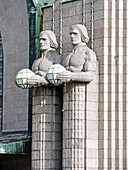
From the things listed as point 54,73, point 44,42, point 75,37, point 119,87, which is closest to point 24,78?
point 54,73

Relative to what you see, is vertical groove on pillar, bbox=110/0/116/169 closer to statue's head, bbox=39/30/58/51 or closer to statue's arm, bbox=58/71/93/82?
statue's arm, bbox=58/71/93/82

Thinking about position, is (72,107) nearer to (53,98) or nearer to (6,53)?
(53,98)

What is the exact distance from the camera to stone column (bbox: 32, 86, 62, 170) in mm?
27984

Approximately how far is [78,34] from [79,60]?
100 cm

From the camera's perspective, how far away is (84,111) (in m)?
27.4

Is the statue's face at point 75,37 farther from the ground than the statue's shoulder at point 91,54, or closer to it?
farther from the ground

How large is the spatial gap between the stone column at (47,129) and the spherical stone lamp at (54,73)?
120 cm

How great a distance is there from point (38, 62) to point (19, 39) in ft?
11.5

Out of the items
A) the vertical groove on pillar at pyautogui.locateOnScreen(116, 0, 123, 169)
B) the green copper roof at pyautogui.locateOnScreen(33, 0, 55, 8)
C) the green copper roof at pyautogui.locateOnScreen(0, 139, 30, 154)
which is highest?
the green copper roof at pyautogui.locateOnScreen(33, 0, 55, 8)

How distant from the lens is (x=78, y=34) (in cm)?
2791

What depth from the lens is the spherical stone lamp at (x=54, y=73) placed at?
2703 centimetres

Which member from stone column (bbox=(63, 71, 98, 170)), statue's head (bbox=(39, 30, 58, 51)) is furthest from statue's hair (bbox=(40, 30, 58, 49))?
stone column (bbox=(63, 71, 98, 170))

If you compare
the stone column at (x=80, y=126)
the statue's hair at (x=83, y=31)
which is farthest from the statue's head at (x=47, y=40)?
the stone column at (x=80, y=126)

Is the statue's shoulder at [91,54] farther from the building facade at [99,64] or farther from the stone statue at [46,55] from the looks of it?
the stone statue at [46,55]
